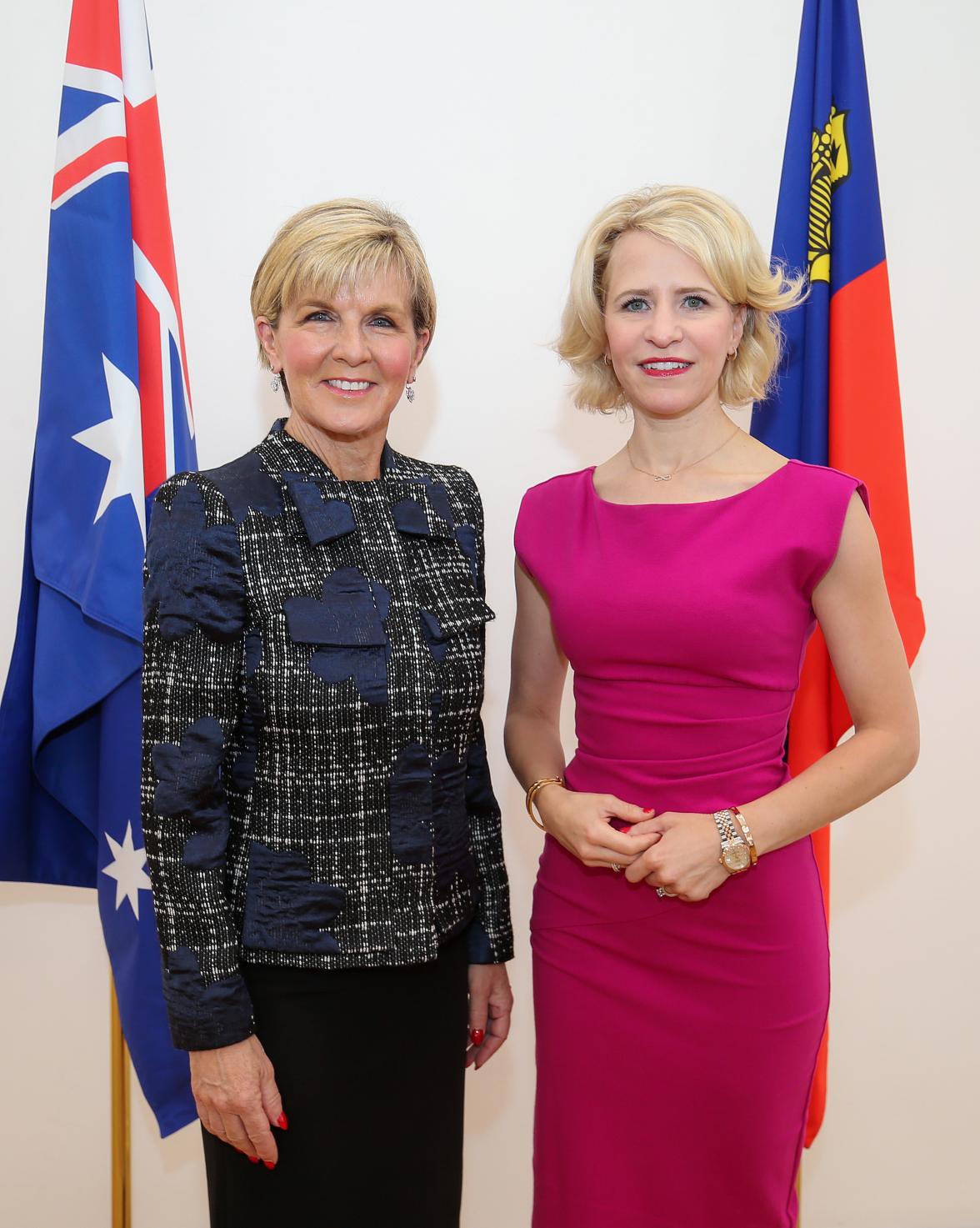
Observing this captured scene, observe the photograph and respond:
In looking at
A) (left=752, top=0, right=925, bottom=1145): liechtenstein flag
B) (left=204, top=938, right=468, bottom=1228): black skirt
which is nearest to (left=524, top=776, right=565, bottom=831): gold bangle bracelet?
(left=204, top=938, right=468, bottom=1228): black skirt

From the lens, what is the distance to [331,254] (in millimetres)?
1409

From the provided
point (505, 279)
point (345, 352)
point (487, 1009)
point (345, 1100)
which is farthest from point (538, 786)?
point (505, 279)

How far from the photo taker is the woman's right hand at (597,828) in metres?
1.43

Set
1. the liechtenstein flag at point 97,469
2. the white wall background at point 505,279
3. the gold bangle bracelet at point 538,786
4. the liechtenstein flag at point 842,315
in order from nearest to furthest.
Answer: the gold bangle bracelet at point 538,786
the liechtenstein flag at point 97,469
the liechtenstein flag at point 842,315
the white wall background at point 505,279

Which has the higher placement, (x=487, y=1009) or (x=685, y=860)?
(x=685, y=860)

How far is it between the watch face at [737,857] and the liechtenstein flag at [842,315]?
70 centimetres

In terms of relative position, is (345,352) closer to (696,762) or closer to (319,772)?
(319,772)

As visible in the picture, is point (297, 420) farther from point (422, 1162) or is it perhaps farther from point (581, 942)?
point (422, 1162)

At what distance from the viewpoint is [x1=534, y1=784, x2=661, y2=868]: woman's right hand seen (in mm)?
1427

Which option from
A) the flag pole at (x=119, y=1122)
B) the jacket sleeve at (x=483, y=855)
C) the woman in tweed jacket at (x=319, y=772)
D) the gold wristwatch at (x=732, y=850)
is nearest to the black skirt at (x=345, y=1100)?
the woman in tweed jacket at (x=319, y=772)

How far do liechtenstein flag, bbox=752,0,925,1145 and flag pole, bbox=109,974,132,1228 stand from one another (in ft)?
4.89

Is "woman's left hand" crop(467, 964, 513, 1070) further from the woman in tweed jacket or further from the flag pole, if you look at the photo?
the flag pole

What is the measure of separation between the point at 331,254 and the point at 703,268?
20.8 inches

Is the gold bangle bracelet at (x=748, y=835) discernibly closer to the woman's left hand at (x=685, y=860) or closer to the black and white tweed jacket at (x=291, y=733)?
the woman's left hand at (x=685, y=860)
